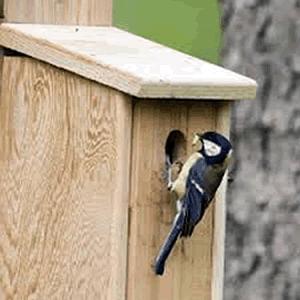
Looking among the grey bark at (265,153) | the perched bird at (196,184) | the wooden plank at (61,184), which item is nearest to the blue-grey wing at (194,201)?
the perched bird at (196,184)

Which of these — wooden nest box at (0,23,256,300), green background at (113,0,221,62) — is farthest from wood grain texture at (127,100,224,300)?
green background at (113,0,221,62)

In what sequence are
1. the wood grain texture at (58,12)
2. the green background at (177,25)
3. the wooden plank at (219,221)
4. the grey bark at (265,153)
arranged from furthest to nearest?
the green background at (177,25)
the grey bark at (265,153)
the wood grain texture at (58,12)
the wooden plank at (219,221)

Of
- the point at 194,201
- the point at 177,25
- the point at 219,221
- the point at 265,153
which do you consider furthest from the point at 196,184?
the point at 177,25

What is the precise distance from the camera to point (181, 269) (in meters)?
3.17

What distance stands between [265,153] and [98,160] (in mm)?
1365

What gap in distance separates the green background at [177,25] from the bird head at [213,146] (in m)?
1.45

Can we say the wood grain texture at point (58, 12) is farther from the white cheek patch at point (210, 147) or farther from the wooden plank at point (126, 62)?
the white cheek patch at point (210, 147)

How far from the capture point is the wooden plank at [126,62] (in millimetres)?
3018

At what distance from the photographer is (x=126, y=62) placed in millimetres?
3104

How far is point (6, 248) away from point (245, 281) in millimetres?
1328

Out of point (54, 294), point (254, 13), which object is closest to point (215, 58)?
point (254, 13)

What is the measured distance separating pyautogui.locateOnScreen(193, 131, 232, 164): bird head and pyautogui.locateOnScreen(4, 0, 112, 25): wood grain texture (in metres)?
0.45

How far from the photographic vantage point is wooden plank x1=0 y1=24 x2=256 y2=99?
302 centimetres

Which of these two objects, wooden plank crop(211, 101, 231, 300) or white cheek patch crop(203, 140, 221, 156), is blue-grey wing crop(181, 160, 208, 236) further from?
wooden plank crop(211, 101, 231, 300)
